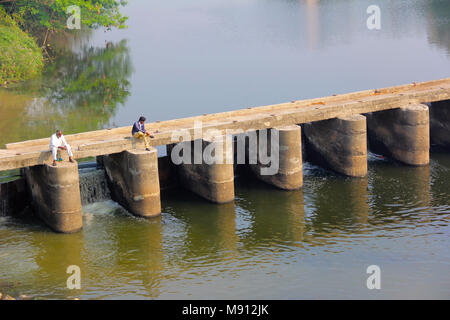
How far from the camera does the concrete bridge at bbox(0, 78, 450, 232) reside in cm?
2798

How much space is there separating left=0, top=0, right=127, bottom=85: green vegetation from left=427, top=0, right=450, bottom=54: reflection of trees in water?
31918mm

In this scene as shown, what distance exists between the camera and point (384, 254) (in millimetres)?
26766

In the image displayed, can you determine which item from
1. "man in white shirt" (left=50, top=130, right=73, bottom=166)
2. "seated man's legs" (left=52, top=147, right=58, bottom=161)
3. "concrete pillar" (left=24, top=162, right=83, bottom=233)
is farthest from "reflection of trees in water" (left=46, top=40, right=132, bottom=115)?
"seated man's legs" (left=52, top=147, right=58, bottom=161)

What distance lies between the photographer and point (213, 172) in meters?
30.4

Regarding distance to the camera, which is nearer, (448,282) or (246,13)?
(448,282)

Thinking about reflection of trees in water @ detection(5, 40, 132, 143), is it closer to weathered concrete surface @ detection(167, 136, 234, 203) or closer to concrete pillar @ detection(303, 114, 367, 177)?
weathered concrete surface @ detection(167, 136, 234, 203)

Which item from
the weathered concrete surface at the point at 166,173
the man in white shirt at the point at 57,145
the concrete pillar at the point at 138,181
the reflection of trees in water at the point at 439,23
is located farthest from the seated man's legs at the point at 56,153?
the reflection of trees in water at the point at 439,23

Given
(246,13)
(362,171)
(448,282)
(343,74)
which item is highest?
(246,13)

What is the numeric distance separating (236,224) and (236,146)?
19.1 feet

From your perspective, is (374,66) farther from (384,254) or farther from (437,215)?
(384,254)

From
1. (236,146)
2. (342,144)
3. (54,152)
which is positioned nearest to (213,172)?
(236,146)

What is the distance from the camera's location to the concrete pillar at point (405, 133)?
35031 millimetres

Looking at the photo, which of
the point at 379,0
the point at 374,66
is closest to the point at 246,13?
the point at 379,0

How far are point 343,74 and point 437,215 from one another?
103 feet
